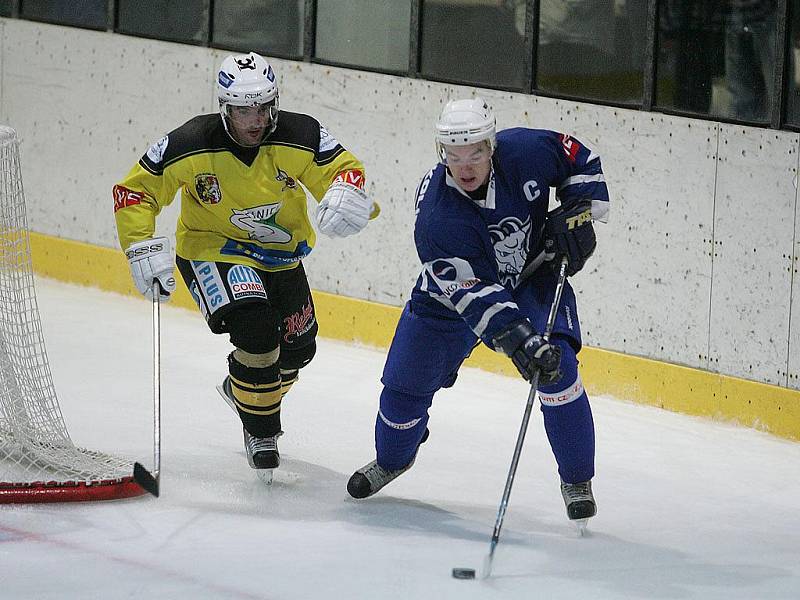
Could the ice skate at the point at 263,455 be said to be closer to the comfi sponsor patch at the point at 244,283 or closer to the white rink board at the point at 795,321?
the comfi sponsor patch at the point at 244,283

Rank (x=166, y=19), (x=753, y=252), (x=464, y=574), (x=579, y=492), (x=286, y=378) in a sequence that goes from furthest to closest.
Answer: (x=166, y=19) → (x=753, y=252) → (x=286, y=378) → (x=579, y=492) → (x=464, y=574)

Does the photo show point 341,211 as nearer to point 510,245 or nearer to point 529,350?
point 510,245

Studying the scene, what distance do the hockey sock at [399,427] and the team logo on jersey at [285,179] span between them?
1.95 ft

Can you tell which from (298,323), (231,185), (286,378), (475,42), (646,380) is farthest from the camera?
(475,42)

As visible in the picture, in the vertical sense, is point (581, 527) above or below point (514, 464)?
below

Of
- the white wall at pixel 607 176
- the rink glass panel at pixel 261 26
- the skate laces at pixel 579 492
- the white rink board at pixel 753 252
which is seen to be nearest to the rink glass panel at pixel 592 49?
the white wall at pixel 607 176

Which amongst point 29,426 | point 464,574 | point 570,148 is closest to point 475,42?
point 570,148

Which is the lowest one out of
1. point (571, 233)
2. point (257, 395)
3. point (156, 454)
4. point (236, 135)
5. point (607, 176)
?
point (156, 454)

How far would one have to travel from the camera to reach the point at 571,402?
3623 millimetres

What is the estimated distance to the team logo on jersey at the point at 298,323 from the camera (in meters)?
4.18

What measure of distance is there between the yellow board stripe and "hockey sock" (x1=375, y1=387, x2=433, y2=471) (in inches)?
51.9

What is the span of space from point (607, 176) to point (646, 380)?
2.26 ft

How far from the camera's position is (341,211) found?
3795 mm

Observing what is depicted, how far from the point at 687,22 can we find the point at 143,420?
2.13 meters
